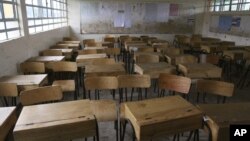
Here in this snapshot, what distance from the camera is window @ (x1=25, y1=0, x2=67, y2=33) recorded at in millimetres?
4823

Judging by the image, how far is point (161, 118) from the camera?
1691mm

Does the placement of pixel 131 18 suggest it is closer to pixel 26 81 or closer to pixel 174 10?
pixel 174 10

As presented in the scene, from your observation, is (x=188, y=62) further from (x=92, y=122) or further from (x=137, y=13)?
(x=137, y=13)

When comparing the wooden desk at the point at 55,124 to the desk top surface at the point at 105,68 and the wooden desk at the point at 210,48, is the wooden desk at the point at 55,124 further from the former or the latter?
the wooden desk at the point at 210,48

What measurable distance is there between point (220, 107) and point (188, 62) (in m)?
2.38

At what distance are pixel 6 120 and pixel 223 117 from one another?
1809mm

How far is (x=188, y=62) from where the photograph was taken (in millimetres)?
4277

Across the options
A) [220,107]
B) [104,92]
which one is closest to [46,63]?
[104,92]

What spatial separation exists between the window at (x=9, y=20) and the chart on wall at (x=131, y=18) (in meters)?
5.36

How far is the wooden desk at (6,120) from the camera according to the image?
163cm

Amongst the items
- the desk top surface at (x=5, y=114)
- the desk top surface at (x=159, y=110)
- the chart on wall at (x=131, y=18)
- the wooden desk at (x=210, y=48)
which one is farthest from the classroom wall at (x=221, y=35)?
the desk top surface at (x=5, y=114)

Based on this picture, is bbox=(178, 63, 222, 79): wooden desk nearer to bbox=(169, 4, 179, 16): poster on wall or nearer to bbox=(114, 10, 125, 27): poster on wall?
bbox=(114, 10, 125, 27): poster on wall

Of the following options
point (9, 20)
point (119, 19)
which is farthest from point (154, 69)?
point (119, 19)

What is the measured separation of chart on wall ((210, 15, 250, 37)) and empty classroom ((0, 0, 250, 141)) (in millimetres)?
37
